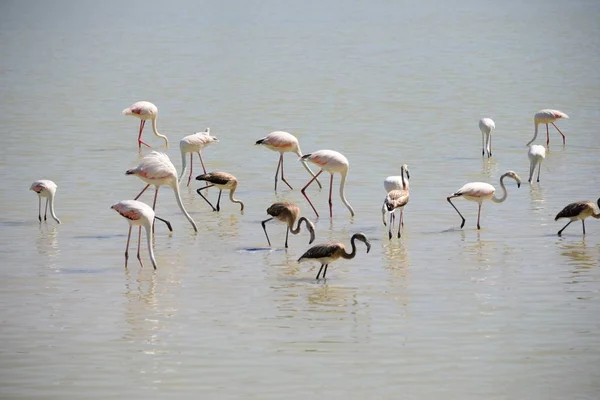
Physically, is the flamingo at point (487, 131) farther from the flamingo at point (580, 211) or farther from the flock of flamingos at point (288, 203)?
the flamingo at point (580, 211)

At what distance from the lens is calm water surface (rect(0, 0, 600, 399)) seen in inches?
307

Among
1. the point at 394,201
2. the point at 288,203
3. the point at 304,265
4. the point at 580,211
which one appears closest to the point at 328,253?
the point at 304,265

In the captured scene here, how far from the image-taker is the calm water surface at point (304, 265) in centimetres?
779

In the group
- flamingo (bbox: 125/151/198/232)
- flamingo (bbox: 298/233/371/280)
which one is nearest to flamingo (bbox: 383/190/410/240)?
flamingo (bbox: 298/233/371/280)

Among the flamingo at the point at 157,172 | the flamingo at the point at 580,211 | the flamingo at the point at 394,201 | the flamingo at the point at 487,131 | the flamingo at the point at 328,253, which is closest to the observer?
the flamingo at the point at 328,253

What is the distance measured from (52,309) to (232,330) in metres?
1.54

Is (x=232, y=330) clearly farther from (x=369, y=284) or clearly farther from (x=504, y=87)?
(x=504, y=87)

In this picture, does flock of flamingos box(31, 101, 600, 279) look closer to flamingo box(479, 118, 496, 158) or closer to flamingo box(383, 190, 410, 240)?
flamingo box(383, 190, 410, 240)

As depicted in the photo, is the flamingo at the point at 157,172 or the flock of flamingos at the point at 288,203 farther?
the flamingo at the point at 157,172

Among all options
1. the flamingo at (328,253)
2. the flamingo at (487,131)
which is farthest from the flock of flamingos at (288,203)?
the flamingo at (487,131)

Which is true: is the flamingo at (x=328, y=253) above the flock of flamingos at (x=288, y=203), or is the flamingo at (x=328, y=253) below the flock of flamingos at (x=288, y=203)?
below

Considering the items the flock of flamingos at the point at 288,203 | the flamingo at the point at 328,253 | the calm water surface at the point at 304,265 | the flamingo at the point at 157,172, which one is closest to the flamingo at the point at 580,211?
the flock of flamingos at the point at 288,203

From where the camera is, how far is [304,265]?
10797mm

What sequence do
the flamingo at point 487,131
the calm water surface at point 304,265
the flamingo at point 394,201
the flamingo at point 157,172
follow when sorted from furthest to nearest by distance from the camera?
the flamingo at point 487,131, the flamingo at point 157,172, the flamingo at point 394,201, the calm water surface at point 304,265
